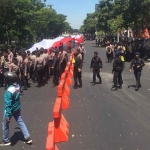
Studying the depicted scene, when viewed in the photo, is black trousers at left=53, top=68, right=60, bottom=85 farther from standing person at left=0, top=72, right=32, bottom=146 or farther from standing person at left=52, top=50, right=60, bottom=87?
standing person at left=0, top=72, right=32, bottom=146

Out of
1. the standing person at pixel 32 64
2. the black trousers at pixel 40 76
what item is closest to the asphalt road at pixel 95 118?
the black trousers at pixel 40 76

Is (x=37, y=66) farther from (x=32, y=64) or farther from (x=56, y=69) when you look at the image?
(x=56, y=69)

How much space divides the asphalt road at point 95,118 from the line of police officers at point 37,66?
2.60 feet

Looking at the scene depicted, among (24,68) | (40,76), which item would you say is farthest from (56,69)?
(24,68)

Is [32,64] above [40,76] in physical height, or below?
above

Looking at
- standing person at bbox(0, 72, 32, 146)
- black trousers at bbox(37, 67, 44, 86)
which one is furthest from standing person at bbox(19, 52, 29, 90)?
standing person at bbox(0, 72, 32, 146)

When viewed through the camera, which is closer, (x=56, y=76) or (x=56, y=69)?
(x=56, y=76)

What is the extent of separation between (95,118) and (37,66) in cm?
684

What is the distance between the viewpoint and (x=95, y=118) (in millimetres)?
9672

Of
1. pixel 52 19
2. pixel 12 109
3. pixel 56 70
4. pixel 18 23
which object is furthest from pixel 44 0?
pixel 12 109

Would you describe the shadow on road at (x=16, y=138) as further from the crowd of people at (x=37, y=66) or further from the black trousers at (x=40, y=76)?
the black trousers at (x=40, y=76)

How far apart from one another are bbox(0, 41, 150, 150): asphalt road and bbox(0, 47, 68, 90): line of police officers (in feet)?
2.60

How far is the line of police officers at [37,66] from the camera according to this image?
15008 millimetres

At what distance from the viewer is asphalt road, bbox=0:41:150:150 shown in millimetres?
7488
